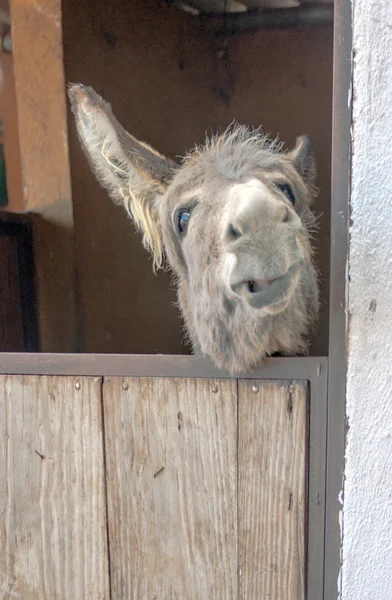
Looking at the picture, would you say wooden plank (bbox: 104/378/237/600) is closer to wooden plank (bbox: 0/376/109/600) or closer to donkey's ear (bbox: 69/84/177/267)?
wooden plank (bbox: 0/376/109/600)

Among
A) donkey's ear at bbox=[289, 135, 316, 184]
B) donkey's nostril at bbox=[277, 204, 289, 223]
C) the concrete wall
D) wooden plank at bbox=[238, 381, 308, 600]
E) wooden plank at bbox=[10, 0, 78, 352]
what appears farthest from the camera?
the concrete wall

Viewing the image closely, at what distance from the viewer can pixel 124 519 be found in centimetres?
132

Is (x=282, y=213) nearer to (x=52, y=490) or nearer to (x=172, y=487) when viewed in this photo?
(x=172, y=487)

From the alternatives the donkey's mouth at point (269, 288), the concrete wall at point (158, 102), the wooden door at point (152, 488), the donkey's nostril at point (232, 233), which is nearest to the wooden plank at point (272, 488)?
the wooden door at point (152, 488)

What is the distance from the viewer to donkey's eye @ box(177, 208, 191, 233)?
1348mm

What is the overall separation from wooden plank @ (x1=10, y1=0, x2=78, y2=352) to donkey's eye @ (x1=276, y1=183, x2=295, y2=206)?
4.37ft

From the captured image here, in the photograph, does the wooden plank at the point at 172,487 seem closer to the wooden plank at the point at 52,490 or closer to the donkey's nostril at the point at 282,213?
the wooden plank at the point at 52,490

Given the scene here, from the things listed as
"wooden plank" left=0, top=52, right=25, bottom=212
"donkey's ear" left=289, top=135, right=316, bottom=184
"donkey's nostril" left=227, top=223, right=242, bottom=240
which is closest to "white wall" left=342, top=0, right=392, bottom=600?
"donkey's nostril" left=227, top=223, right=242, bottom=240

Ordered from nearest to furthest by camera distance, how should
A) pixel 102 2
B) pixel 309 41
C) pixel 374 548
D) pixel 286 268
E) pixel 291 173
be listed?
pixel 286 268 < pixel 374 548 < pixel 291 173 < pixel 102 2 < pixel 309 41

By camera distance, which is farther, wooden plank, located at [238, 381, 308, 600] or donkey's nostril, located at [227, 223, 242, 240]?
wooden plank, located at [238, 381, 308, 600]

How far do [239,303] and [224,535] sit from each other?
0.63 metres

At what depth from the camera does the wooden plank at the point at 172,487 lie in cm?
124

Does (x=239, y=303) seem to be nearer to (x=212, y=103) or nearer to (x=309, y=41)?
(x=212, y=103)

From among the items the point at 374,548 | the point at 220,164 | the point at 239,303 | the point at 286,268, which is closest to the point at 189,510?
the point at 374,548
